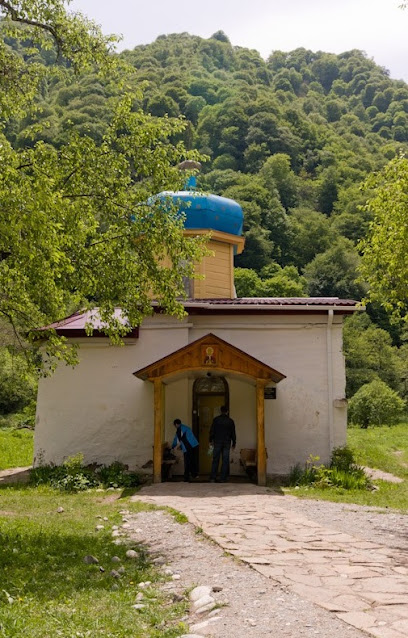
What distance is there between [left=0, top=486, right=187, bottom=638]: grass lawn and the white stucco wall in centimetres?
517

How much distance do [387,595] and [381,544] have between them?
2.34 m

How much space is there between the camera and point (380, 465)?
18062 millimetres

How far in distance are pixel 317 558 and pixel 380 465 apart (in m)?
12.2

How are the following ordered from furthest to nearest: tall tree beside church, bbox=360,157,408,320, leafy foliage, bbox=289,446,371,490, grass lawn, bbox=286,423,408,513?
1. leafy foliage, bbox=289,446,371,490
2. grass lawn, bbox=286,423,408,513
3. tall tree beside church, bbox=360,157,408,320

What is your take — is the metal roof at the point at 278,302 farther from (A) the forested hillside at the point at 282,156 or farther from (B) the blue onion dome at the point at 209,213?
(A) the forested hillside at the point at 282,156

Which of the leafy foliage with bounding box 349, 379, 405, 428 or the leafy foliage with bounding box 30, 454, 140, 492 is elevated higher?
the leafy foliage with bounding box 349, 379, 405, 428

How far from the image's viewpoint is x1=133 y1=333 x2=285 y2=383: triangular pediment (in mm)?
13711

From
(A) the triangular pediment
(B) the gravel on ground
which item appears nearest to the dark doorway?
(A) the triangular pediment

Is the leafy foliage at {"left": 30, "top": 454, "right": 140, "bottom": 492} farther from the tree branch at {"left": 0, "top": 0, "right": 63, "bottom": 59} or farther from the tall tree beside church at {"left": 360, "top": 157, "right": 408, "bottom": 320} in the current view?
the tree branch at {"left": 0, "top": 0, "right": 63, "bottom": 59}

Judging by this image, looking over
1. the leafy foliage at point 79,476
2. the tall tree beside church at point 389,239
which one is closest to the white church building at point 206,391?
the leafy foliage at point 79,476

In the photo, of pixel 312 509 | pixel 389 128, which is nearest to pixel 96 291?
pixel 312 509

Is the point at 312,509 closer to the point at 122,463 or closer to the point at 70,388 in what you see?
the point at 122,463

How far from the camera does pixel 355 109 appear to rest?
11556 centimetres

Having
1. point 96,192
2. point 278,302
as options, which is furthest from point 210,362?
point 96,192
